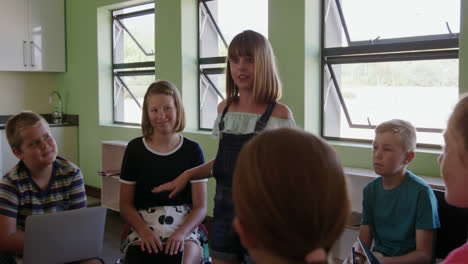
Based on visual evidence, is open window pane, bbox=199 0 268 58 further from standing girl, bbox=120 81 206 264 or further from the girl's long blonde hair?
the girl's long blonde hair

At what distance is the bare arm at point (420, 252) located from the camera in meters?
1.69

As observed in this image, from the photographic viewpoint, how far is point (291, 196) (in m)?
0.71

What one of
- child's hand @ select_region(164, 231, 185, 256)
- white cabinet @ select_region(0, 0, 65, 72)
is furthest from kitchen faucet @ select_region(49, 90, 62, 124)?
child's hand @ select_region(164, 231, 185, 256)

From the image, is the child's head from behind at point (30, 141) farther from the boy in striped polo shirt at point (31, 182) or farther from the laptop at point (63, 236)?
the laptop at point (63, 236)

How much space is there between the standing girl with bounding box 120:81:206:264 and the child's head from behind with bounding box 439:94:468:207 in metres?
1.14

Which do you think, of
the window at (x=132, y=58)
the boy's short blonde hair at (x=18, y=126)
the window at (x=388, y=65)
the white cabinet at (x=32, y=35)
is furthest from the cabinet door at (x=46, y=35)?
the boy's short blonde hair at (x=18, y=126)

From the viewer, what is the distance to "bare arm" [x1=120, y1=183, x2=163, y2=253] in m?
1.84

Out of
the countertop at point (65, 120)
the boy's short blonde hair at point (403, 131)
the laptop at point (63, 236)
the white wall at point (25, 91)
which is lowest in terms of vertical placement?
the laptop at point (63, 236)

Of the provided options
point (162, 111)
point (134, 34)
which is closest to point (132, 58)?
point (134, 34)

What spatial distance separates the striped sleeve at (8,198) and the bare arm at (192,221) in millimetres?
644

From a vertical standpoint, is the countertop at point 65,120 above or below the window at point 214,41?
below

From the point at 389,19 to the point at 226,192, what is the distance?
6.56ft

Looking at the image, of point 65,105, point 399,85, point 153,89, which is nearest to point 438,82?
point 399,85

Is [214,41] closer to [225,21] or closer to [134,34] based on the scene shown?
[225,21]
